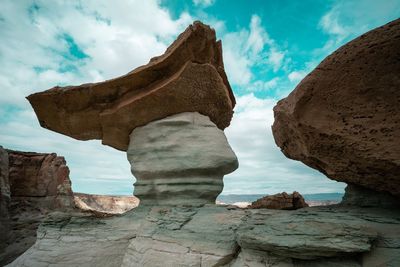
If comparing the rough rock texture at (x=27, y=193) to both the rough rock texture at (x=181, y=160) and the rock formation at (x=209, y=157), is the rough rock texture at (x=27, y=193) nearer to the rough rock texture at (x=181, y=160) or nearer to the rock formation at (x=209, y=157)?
the rock formation at (x=209, y=157)

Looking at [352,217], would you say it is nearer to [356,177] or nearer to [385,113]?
[356,177]

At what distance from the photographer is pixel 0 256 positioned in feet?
29.2

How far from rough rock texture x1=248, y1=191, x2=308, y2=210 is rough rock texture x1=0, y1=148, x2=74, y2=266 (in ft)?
27.0

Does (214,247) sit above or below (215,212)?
below

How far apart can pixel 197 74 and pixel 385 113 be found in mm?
2841

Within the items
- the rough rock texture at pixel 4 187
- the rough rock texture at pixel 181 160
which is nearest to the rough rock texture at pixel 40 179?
the rough rock texture at pixel 4 187

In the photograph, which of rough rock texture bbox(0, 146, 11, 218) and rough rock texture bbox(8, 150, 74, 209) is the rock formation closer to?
rough rock texture bbox(0, 146, 11, 218)

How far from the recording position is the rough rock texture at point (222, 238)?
2.76 metres

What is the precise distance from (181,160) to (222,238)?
4.91 feet

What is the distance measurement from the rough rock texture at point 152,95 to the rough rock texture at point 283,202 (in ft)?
7.62

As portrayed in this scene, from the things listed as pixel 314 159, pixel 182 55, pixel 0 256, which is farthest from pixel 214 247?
pixel 0 256

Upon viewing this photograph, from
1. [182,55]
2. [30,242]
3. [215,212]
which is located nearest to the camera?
[215,212]

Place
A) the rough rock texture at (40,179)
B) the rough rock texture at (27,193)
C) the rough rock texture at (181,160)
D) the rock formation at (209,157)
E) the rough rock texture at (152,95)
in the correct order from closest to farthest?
the rock formation at (209,157) → the rough rock texture at (181,160) → the rough rock texture at (152,95) → the rough rock texture at (27,193) → the rough rock texture at (40,179)

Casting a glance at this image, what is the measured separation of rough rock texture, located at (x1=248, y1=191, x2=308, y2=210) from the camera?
600 cm
